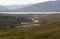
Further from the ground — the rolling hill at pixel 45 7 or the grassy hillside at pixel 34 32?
the rolling hill at pixel 45 7

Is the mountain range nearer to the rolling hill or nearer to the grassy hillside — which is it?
the rolling hill

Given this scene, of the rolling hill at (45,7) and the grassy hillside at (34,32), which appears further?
the rolling hill at (45,7)

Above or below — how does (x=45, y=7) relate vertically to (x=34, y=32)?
above

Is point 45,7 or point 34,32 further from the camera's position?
point 45,7

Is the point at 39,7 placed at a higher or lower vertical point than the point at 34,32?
higher

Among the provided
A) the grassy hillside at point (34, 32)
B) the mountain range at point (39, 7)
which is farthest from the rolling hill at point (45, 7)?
the grassy hillside at point (34, 32)

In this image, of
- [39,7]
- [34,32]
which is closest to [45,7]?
[39,7]

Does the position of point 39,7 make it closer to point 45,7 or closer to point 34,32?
point 45,7

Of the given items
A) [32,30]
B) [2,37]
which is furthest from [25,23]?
[2,37]

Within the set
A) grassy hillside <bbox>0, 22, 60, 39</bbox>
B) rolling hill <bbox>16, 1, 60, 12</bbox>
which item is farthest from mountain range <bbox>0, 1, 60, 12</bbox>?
grassy hillside <bbox>0, 22, 60, 39</bbox>

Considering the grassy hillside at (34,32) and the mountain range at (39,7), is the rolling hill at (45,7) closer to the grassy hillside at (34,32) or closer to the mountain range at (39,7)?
the mountain range at (39,7)
